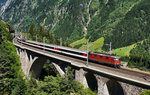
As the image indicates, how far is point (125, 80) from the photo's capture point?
19500 mm

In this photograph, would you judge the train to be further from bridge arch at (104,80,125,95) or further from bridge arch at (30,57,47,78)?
bridge arch at (30,57,47,78)

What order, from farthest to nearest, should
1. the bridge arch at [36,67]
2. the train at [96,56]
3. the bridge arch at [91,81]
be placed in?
1. the bridge arch at [36,67]
2. the train at [96,56]
3. the bridge arch at [91,81]

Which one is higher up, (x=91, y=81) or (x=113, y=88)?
(x=91, y=81)

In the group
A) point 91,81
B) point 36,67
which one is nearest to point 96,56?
point 91,81

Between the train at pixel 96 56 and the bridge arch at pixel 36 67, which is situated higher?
the train at pixel 96 56

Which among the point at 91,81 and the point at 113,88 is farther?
the point at 91,81

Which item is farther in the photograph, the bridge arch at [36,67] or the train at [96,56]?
the bridge arch at [36,67]

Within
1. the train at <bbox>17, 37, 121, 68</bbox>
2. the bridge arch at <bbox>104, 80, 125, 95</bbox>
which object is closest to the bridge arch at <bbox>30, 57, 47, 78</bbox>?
the train at <bbox>17, 37, 121, 68</bbox>

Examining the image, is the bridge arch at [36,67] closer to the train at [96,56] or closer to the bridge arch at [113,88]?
the train at [96,56]

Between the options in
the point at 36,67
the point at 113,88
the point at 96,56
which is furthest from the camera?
the point at 36,67

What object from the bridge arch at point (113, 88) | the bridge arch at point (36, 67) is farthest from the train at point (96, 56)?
the bridge arch at point (36, 67)

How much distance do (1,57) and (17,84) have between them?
979cm

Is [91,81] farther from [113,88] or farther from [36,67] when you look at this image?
[36,67]

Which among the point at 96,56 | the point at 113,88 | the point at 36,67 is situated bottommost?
the point at 113,88
